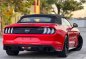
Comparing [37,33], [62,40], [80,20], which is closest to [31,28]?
[37,33]

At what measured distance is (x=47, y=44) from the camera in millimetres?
11641

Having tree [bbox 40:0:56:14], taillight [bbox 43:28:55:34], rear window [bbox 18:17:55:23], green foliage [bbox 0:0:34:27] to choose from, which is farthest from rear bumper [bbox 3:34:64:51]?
tree [bbox 40:0:56:14]

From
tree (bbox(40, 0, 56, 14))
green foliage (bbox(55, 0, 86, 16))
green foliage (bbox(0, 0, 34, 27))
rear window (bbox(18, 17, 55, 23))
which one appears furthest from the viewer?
green foliage (bbox(55, 0, 86, 16))

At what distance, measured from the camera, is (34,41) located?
11.7 metres

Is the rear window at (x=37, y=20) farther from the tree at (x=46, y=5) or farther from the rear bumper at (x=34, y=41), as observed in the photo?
the tree at (x=46, y=5)

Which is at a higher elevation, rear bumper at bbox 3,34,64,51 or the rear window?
the rear window

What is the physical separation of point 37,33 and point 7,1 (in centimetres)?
1969

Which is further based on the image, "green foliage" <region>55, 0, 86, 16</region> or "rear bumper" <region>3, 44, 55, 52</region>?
"green foliage" <region>55, 0, 86, 16</region>

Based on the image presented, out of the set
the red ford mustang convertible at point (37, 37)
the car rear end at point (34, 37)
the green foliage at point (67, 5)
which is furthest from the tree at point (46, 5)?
the car rear end at point (34, 37)

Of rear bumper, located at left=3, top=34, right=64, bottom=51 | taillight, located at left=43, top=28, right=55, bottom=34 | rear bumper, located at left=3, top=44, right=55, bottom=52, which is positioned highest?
taillight, located at left=43, top=28, right=55, bottom=34

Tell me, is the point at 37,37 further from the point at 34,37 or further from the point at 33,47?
the point at 33,47

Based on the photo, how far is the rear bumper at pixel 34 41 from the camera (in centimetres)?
1166

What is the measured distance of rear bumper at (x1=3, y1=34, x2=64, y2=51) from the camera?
38.2 feet

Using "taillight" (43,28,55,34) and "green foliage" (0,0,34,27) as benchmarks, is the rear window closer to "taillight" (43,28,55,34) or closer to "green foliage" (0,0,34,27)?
"taillight" (43,28,55,34)
